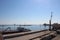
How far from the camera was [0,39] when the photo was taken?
5684 mm
